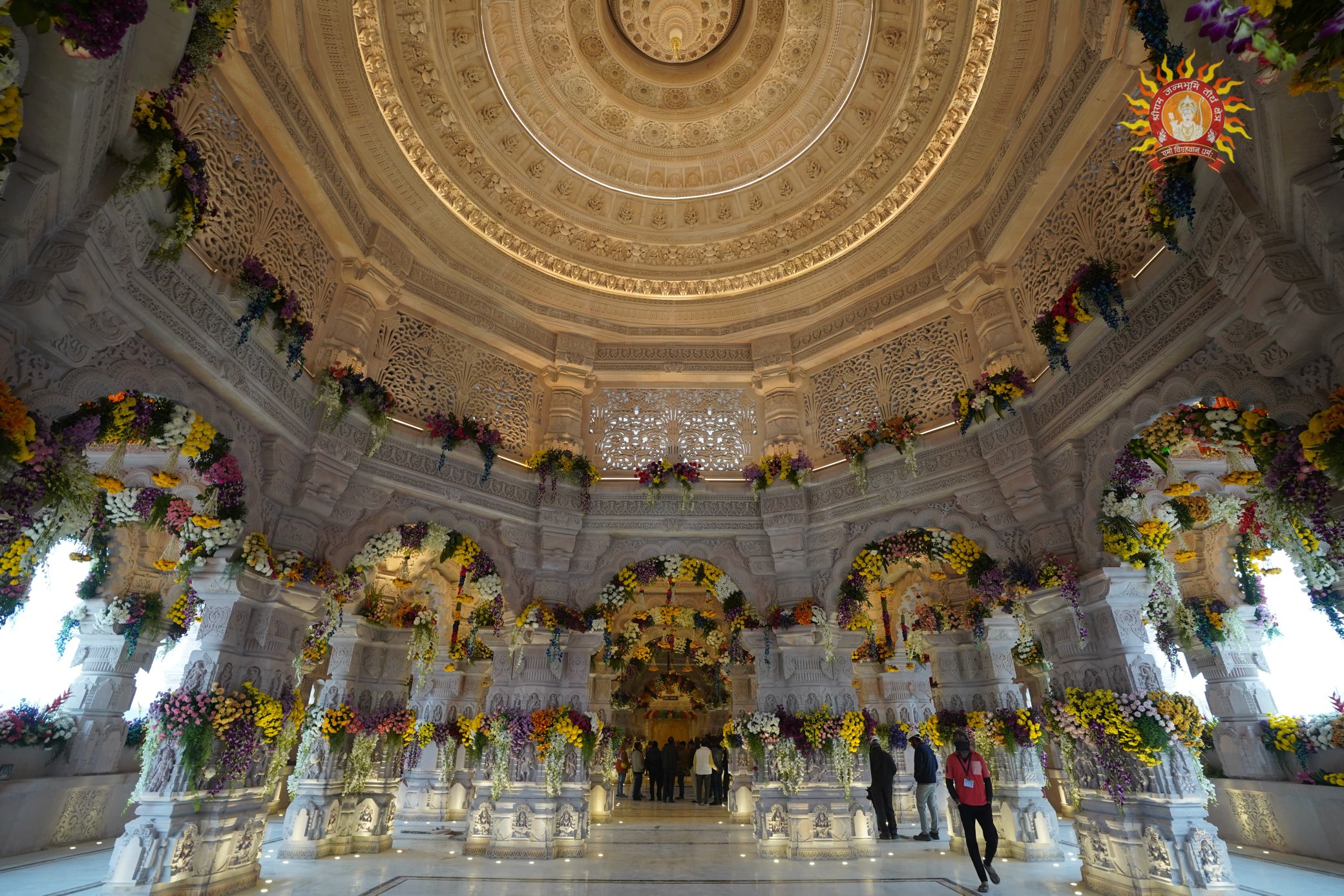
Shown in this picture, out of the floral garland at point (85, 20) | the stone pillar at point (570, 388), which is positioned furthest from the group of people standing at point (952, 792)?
the floral garland at point (85, 20)

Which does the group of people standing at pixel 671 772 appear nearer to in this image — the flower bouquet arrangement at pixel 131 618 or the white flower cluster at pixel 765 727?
the white flower cluster at pixel 765 727

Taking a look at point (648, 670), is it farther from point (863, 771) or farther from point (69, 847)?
point (69, 847)

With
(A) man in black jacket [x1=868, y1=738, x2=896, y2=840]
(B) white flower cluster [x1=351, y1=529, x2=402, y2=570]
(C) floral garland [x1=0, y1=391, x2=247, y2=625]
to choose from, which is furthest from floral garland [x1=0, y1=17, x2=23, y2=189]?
(A) man in black jacket [x1=868, y1=738, x2=896, y2=840]

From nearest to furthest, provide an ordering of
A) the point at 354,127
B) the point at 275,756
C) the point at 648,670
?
1. the point at 275,756
2. the point at 354,127
3. the point at 648,670

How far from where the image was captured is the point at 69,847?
26.5 feet

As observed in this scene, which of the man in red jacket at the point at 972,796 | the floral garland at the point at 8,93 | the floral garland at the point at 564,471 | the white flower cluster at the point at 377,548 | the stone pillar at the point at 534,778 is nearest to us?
the floral garland at the point at 8,93

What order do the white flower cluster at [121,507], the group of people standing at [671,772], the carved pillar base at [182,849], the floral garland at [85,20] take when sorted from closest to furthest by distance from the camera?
the floral garland at [85,20], the carved pillar base at [182,849], the white flower cluster at [121,507], the group of people standing at [671,772]

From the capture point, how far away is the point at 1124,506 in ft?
21.1

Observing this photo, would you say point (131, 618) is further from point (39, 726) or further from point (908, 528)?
point (908, 528)

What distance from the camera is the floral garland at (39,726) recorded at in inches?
315

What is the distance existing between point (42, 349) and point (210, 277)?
6.10 ft

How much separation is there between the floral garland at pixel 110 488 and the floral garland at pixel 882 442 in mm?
7332

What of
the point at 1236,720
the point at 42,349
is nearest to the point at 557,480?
the point at 42,349

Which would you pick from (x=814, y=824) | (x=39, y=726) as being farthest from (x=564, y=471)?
(x=39, y=726)
